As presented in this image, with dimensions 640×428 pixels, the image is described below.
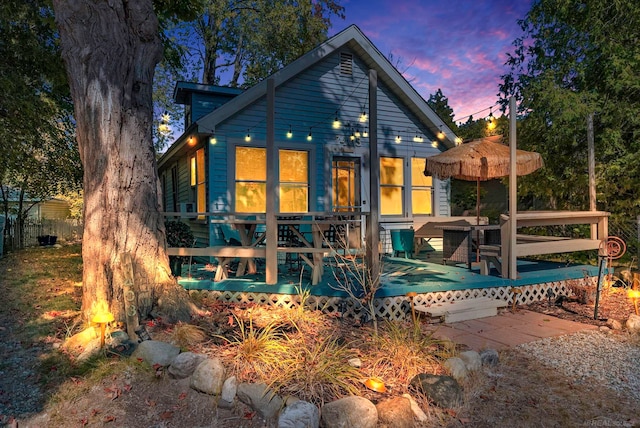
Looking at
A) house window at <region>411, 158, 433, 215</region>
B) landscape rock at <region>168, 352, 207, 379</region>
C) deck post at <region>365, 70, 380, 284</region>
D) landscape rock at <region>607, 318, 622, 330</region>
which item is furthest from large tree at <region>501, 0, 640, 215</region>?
landscape rock at <region>168, 352, 207, 379</region>

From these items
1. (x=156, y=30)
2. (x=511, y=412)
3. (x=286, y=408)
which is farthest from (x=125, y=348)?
(x=156, y=30)

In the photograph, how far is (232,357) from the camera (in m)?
3.29

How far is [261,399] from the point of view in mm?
2732

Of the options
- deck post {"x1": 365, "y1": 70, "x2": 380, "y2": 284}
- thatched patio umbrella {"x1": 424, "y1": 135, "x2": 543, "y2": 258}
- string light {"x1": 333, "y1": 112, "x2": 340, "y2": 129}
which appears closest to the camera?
deck post {"x1": 365, "y1": 70, "x2": 380, "y2": 284}

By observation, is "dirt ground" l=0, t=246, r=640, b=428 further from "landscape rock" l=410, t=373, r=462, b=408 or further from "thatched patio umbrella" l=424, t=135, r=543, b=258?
"thatched patio umbrella" l=424, t=135, r=543, b=258

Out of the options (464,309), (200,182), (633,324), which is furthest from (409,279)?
(200,182)

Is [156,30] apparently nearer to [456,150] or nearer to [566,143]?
[456,150]

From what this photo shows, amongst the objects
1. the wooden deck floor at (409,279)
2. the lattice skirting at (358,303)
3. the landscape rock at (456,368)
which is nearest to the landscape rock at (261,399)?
the landscape rock at (456,368)

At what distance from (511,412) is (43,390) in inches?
136

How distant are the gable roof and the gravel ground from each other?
6.45 m

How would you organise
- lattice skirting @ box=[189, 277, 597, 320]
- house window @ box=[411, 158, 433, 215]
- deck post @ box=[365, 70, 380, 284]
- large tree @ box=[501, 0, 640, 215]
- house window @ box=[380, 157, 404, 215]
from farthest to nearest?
house window @ box=[411, 158, 433, 215], house window @ box=[380, 157, 404, 215], large tree @ box=[501, 0, 640, 215], lattice skirting @ box=[189, 277, 597, 320], deck post @ box=[365, 70, 380, 284]

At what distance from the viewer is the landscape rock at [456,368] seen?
3.14 metres

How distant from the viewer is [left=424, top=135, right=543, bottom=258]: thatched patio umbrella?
21.1ft

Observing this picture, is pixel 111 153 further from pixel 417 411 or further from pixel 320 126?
pixel 320 126
